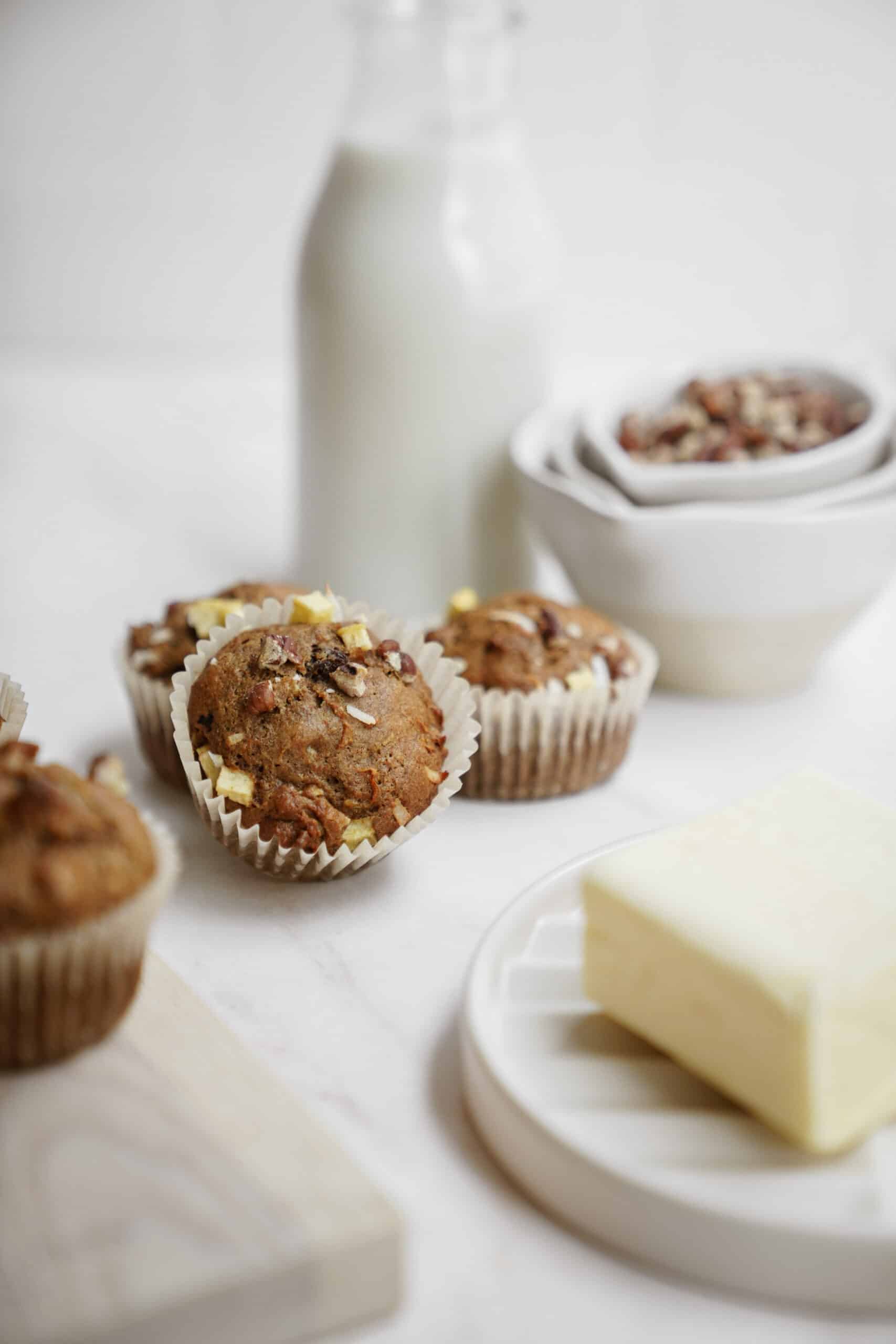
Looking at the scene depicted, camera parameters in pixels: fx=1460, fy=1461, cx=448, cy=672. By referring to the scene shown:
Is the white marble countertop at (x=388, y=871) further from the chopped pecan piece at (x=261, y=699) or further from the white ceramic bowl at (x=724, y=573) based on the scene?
the chopped pecan piece at (x=261, y=699)

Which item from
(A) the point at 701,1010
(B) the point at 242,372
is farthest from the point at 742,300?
(A) the point at 701,1010

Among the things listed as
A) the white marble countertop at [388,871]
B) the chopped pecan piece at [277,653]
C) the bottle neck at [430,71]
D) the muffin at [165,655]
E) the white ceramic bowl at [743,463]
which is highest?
the bottle neck at [430,71]

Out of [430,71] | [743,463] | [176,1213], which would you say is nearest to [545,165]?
[430,71]

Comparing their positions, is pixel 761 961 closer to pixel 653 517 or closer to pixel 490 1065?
pixel 490 1065

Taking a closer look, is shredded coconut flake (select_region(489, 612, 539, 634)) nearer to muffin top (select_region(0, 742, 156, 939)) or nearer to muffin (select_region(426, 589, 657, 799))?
muffin (select_region(426, 589, 657, 799))

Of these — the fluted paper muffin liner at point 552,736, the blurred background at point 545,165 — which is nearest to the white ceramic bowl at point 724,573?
the fluted paper muffin liner at point 552,736
